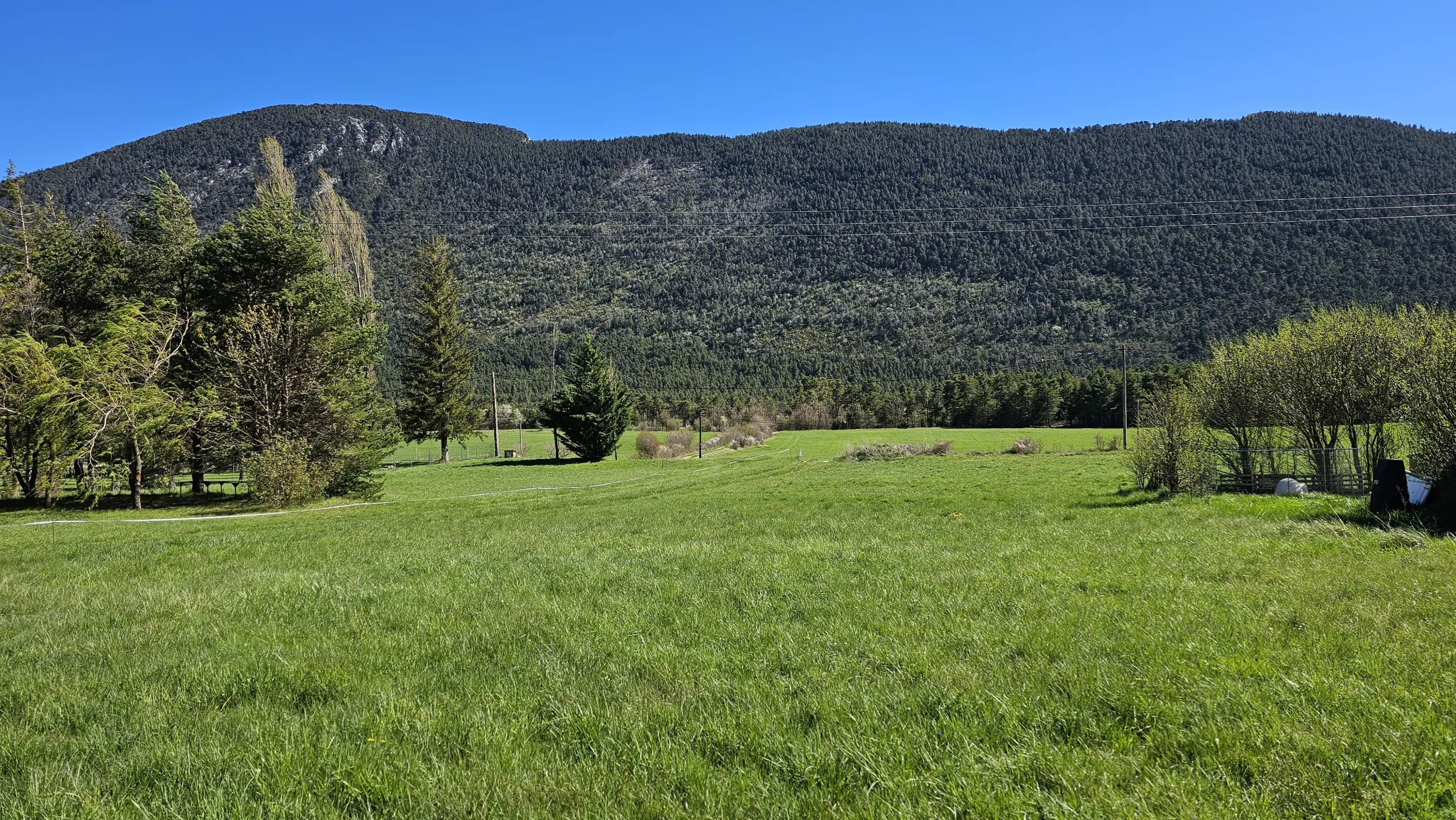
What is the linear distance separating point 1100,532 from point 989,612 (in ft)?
20.5

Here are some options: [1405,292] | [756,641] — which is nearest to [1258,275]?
[1405,292]

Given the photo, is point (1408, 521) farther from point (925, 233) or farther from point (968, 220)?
point (968, 220)

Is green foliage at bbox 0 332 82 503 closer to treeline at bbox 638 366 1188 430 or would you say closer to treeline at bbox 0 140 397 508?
treeline at bbox 0 140 397 508

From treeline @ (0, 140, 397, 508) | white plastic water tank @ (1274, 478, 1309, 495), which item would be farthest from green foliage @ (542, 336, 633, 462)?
white plastic water tank @ (1274, 478, 1309, 495)

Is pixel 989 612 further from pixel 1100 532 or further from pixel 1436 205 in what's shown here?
pixel 1436 205

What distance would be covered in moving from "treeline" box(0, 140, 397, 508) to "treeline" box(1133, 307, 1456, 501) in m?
24.1

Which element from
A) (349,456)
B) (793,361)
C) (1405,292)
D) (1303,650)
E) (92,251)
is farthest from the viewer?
(793,361)

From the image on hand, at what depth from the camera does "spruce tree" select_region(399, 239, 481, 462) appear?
54844 mm

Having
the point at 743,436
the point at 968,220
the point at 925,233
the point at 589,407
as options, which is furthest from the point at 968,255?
the point at 589,407

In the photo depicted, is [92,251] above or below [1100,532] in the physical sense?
above

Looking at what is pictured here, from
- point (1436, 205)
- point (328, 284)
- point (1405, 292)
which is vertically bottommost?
point (328, 284)

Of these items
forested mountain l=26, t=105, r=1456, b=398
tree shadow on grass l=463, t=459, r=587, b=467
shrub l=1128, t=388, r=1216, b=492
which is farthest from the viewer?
forested mountain l=26, t=105, r=1456, b=398

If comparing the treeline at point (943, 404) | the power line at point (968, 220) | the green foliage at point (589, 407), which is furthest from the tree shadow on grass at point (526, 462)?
the power line at point (968, 220)

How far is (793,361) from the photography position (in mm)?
140000
